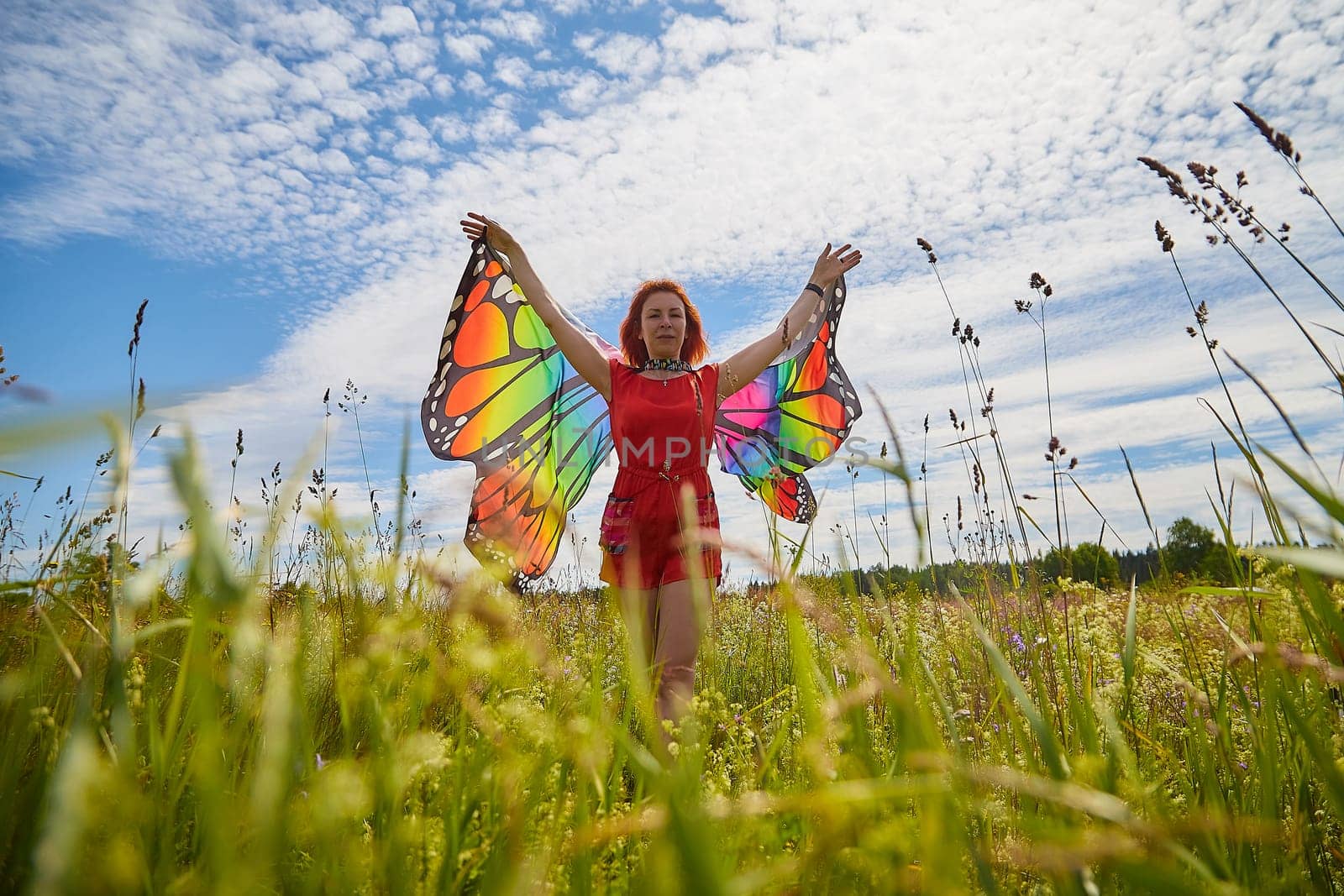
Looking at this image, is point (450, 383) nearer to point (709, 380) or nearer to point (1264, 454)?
point (709, 380)

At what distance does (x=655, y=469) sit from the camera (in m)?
3.68

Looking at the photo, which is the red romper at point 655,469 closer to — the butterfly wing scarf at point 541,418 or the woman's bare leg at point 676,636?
the woman's bare leg at point 676,636

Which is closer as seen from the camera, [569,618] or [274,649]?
[274,649]

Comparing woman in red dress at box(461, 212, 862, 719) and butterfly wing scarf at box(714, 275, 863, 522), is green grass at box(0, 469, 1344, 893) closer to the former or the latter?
woman in red dress at box(461, 212, 862, 719)

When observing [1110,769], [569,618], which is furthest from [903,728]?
[569,618]

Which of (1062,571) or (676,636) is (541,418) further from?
(1062,571)

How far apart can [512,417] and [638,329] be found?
38.2 inches

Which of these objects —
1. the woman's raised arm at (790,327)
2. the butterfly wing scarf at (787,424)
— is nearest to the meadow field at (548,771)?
the woman's raised arm at (790,327)

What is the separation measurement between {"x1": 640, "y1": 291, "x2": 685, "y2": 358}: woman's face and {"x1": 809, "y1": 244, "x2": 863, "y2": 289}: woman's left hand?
0.80 metres

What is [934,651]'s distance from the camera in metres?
3.22

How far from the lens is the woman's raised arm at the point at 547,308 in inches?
151

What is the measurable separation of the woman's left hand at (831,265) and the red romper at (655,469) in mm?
864

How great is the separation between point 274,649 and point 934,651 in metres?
3.02

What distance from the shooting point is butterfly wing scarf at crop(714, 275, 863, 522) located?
4957 mm
